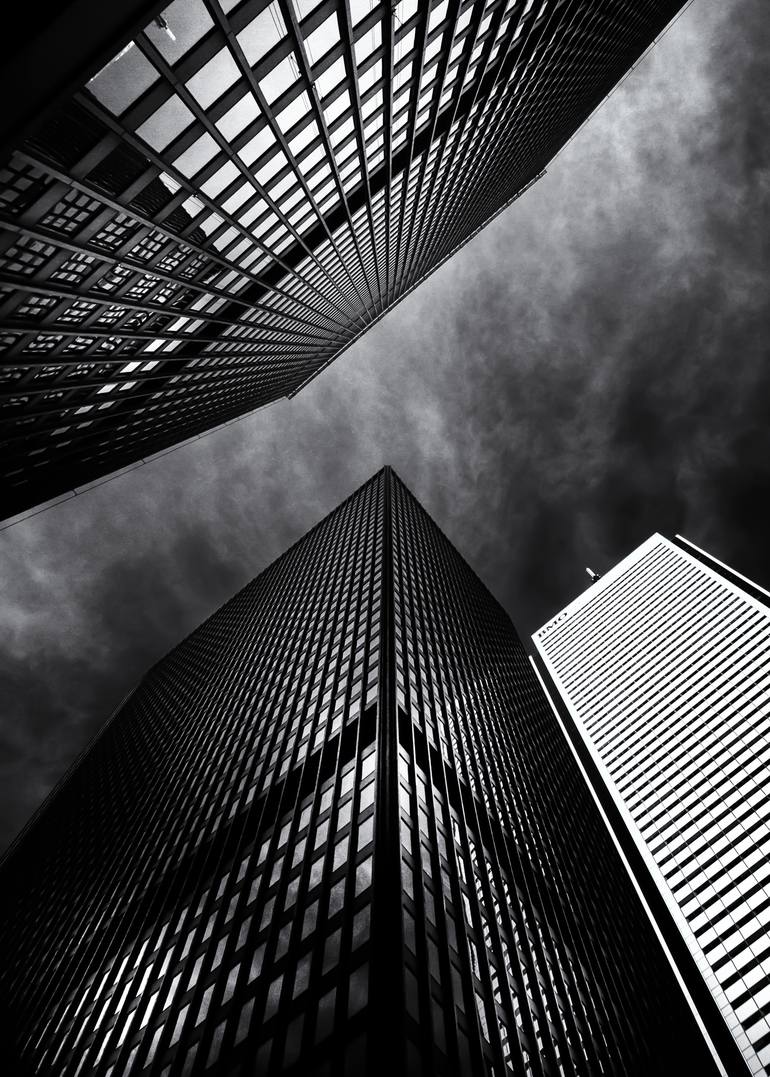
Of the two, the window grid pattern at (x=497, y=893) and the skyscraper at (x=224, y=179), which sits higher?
the skyscraper at (x=224, y=179)

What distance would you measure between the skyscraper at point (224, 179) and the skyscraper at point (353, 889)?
2989 centimetres

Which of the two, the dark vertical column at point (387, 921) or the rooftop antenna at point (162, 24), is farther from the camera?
the dark vertical column at point (387, 921)

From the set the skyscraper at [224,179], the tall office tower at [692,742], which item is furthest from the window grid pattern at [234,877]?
the tall office tower at [692,742]

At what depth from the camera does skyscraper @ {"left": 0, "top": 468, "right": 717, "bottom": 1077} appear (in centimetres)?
2819

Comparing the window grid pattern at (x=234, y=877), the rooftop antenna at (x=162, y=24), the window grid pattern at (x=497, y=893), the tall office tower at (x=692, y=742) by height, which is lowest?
the tall office tower at (x=692, y=742)

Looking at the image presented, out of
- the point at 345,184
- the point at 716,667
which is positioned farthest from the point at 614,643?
the point at 345,184

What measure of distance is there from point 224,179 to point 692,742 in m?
108

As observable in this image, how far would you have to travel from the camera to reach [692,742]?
100625 mm

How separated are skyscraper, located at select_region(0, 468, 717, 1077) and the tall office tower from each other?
8744mm

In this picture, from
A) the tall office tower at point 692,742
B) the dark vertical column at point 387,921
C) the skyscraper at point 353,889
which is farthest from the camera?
the tall office tower at point 692,742

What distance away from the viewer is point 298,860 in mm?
37625

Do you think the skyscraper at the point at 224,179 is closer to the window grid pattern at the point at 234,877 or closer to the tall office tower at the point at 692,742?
the window grid pattern at the point at 234,877

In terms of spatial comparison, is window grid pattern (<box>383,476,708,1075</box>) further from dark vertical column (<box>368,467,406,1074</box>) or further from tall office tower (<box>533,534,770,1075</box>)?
tall office tower (<box>533,534,770,1075</box>)

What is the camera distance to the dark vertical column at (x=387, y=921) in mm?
22578
